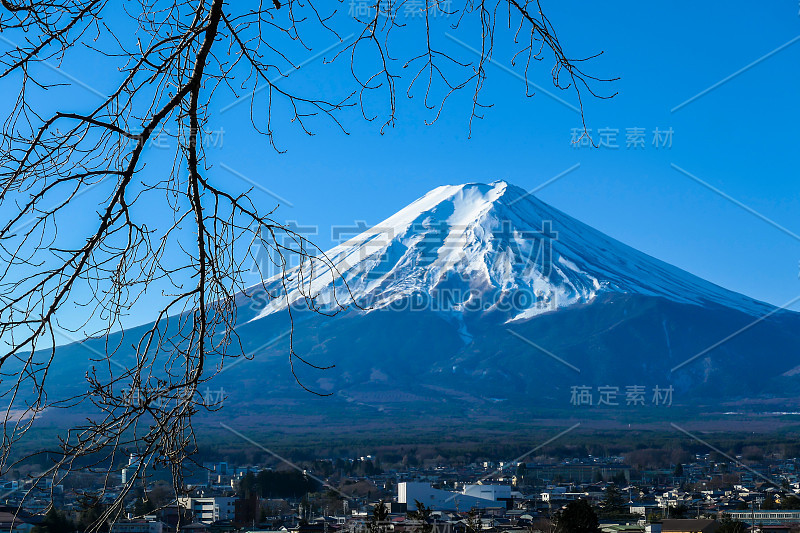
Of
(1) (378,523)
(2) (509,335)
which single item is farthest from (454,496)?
(2) (509,335)

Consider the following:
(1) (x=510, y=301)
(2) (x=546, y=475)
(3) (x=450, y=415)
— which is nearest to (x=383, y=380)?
(3) (x=450, y=415)

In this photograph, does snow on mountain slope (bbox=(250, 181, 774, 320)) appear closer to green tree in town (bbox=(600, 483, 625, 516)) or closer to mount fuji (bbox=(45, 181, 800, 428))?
mount fuji (bbox=(45, 181, 800, 428))

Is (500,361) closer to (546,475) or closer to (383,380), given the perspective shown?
(383,380)

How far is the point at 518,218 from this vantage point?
270ft

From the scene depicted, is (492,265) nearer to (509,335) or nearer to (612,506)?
(509,335)

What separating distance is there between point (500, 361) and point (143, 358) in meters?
68.5

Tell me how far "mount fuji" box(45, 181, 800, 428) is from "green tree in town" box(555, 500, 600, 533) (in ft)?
145

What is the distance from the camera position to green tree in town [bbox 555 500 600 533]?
13.9 meters

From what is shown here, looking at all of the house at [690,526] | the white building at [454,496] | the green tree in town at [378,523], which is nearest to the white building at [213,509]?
the white building at [454,496]

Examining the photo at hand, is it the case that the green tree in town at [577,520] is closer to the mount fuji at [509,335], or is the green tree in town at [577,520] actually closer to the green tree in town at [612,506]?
the green tree in town at [612,506]

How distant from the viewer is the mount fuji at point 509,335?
2515 inches

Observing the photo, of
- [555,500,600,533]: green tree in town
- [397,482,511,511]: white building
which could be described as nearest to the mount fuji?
[397,482,511,511]: white building

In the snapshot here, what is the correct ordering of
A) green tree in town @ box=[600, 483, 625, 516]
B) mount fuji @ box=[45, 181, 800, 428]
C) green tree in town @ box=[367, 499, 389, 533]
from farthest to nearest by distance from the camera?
mount fuji @ box=[45, 181, 800, 428] < green tree in town @ box=[600, 483, 625, 516] < green tree in town @ box=[367, 499, 389, 533]

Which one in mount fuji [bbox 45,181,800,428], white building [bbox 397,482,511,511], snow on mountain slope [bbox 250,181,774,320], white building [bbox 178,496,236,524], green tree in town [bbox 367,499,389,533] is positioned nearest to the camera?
green tree in town [bbox 367,499,389,533]
